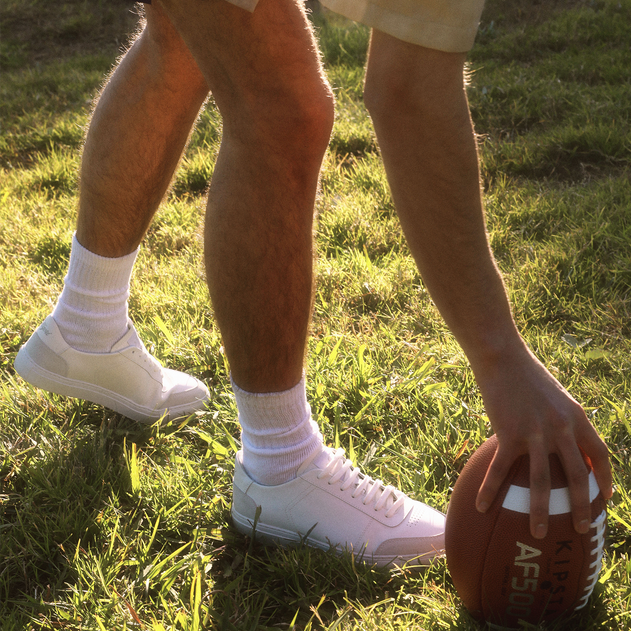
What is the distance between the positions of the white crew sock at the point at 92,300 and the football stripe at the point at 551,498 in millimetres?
1305

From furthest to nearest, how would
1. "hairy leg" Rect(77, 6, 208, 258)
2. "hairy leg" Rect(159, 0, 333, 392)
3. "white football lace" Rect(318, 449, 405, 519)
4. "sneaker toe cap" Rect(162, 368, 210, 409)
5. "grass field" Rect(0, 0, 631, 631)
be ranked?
"sneaker toe cap" Rect(162, 368, 210, 409) < "hairy leg" Rect(77, 6, 208, 258) < "white football lace" Rect(318, 449, 405, 519) < "grass field" Rect(0, 0, 631, 631) < "hairy leg" Rect(159, 0, 333, 392)

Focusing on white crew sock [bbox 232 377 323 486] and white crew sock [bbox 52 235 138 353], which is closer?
white crew sock [bbox 232 377 323 486]

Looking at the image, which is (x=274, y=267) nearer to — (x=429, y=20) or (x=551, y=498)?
(x=429, y=20)

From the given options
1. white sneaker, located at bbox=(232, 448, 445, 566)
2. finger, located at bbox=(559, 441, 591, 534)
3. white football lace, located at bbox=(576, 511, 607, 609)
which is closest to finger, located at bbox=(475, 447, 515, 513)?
finger, located at bbox=(559, 441, 591, 534)

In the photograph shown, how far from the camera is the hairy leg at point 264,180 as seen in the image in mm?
1354

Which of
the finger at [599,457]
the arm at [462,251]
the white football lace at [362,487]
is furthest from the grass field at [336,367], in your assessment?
the arm at [462,251]

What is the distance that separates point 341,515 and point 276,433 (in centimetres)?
28

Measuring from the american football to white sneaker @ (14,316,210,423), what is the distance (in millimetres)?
1126

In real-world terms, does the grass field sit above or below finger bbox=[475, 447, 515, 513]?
below

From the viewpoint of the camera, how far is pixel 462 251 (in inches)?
49.4

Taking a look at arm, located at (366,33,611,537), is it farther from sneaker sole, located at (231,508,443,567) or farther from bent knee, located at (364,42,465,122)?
sneaker sole, located at (231,508,443,567)

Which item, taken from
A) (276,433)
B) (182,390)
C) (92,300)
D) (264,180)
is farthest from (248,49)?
(182,390)

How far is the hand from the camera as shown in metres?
1.25

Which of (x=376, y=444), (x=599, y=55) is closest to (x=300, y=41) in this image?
(x=376, y=444)
